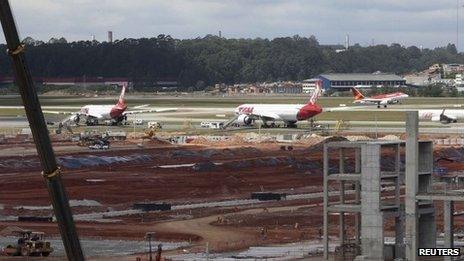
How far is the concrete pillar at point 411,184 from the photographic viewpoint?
42188mm

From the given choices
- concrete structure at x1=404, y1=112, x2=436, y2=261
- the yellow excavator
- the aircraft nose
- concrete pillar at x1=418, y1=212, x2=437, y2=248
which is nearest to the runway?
the yellow excavator

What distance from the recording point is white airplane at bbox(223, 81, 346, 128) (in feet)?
481

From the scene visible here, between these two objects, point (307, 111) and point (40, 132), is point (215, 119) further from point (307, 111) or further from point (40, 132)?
point (40, 132)

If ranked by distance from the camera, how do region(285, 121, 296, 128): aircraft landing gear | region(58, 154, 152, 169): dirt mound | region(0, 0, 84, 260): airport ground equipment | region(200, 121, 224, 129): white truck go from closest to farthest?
region(0, 0, 84, 260): airport ground equipment < region(58, 154, 152, 169): dirt mound < region(200, 121, 224, 129): white truck < region(285, 121, 296, 128): aircraft landing gear

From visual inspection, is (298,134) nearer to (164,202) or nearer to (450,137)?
(450,137)

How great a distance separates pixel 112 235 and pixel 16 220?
25.5 ft

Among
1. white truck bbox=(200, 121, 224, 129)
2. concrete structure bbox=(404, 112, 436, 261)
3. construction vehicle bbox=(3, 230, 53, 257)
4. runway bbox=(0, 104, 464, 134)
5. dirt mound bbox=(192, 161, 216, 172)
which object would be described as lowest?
runway bbox=(0, 104, 464, 134)

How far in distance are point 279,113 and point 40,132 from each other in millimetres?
135131

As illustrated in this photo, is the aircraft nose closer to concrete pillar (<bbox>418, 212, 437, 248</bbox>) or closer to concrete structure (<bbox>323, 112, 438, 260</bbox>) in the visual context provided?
concrete structure (<bbox>323, 112, 438, 260</bbox>)

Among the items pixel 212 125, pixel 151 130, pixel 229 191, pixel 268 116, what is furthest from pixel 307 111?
pixel 229 191

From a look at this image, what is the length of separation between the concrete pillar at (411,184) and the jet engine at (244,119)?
11059 centimetres

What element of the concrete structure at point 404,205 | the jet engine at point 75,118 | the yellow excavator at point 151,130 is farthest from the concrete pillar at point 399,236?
the jet engine at point 75,118

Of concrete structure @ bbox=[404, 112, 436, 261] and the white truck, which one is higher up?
concrete structure @ bbox=[404, 112, 436, 261]

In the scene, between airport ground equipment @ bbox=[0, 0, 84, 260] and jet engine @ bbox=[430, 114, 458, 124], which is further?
jet engine @ bbox=[430, 114, 458, 124]
